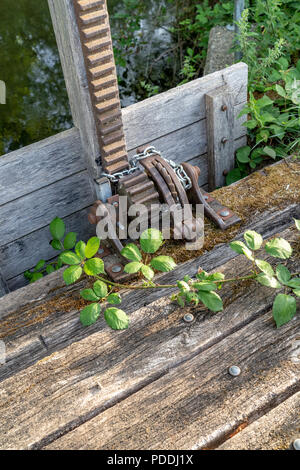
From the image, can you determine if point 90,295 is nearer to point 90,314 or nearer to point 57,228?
point 90,314

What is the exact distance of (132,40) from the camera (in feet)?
18.9

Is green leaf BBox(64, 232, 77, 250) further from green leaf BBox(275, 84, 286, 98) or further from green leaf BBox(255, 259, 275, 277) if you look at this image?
green leaf BBox(275, 84, 286, 98)

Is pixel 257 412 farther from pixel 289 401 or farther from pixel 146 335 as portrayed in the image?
pixel 146 335

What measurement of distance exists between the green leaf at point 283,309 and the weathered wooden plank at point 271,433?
14.9 inches

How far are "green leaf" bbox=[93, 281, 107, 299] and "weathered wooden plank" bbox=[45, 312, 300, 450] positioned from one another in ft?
1.46

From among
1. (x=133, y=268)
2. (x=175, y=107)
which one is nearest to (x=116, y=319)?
(x=133, y=268)

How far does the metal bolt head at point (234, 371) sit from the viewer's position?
1.95 meters

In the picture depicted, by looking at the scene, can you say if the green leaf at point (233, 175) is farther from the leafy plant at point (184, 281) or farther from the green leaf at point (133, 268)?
the green leaf at point (133, 268)

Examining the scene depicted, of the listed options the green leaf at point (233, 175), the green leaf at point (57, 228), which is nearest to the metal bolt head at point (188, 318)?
the green leaf at point (57, 228)

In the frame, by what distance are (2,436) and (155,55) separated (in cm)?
487

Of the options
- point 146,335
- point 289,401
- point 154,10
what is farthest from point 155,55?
point 289,401

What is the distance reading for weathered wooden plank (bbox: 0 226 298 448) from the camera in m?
1.88

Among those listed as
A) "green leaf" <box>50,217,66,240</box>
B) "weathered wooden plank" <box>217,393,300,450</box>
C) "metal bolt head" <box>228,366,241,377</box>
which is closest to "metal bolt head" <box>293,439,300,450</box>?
"weathered wooden plank" <box>217,393,300,450</box>
